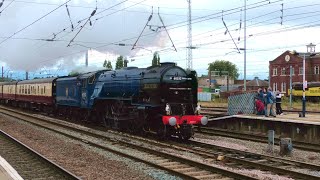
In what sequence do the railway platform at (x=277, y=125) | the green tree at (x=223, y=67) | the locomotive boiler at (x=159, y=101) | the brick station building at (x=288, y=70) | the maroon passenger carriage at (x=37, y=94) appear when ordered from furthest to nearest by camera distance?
the green tree at (x=223, y=67), the brick station building at (x=288, y=70), the maroon passenger carriage at (x=37, y=94), the railway platform at (x=277, y=125), the locomotive boiler at (x=159, y=101)

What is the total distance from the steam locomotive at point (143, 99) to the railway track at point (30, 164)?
5.45 metres

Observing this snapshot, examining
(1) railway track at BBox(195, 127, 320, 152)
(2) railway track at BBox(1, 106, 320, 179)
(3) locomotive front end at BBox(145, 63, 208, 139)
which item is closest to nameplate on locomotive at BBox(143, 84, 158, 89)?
(3) locomotive front end at BBox(145, 63, 208, 139)

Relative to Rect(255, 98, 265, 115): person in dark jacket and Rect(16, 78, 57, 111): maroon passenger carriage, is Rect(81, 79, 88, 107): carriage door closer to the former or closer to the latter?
Rect(16, 78, 57, 111): maroon passenger carriage

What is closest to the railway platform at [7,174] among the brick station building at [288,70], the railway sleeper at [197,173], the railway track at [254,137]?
the railway sleeper at [197,173]

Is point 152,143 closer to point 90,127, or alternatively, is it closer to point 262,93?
point 90,127

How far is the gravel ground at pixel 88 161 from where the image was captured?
10.3 metres

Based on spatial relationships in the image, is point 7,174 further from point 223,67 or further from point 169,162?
point 223,67

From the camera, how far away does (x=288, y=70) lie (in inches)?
3059

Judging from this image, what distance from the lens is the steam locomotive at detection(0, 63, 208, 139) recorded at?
56.3ft

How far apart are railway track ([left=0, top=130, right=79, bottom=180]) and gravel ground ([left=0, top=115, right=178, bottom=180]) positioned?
1.11 feet

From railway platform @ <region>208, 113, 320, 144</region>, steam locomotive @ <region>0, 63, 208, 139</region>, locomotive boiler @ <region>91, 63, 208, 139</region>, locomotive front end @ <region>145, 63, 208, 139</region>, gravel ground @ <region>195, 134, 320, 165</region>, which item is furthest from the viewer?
railway platform @ <region>208, 113, 320, 144</region>

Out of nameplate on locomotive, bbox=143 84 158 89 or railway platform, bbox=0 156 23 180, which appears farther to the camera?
nameplate on locomotive, bbox=143 84 158 89

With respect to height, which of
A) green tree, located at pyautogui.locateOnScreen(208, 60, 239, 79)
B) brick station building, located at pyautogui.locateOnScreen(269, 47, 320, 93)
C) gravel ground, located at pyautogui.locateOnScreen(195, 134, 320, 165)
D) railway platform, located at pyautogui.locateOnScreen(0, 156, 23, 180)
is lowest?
gravel ground, located at pyautogui.locateOnScreen(195, 134, 320, 165)

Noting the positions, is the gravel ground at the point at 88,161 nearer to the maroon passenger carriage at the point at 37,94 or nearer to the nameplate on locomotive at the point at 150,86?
the nameplate on locomotive at the point at 150,86
